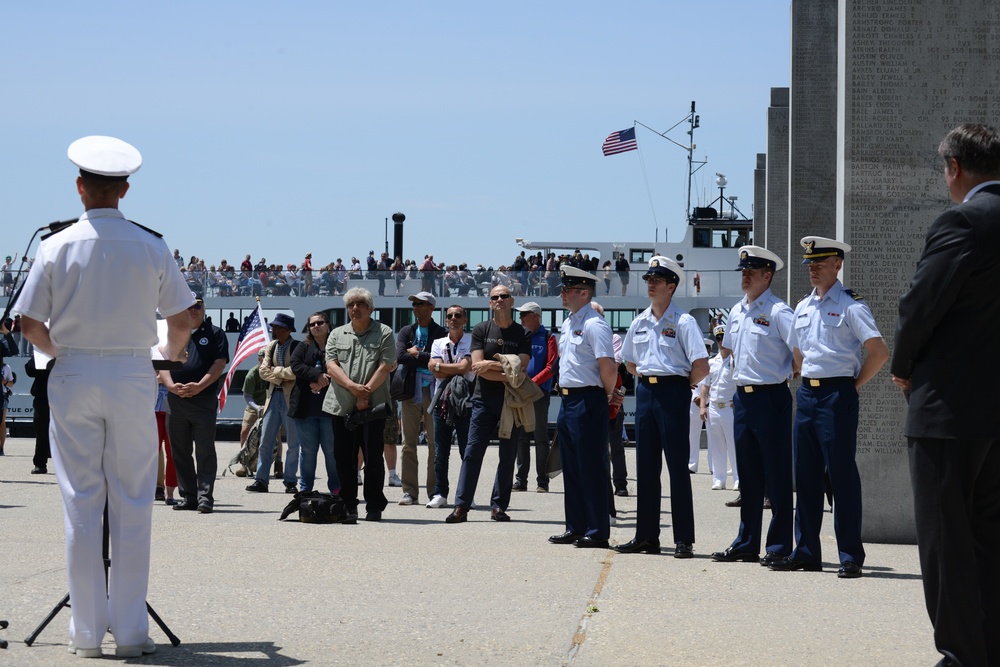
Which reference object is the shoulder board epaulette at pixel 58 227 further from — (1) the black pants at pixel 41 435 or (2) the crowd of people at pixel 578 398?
(1) the black pants at pixel 41 435

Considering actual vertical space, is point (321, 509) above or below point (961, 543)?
below

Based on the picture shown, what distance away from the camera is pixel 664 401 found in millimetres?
8484

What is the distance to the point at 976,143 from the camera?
183 inches

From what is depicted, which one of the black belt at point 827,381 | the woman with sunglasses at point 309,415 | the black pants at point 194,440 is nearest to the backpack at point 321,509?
the black pants at point 194,440

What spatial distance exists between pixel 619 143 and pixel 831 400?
34.1 m

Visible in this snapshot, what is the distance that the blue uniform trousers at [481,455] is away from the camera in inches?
416

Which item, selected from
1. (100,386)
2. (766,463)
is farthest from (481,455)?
(100,386)

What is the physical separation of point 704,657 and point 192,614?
2.32m

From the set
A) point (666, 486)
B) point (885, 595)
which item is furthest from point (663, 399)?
point (666, 486)

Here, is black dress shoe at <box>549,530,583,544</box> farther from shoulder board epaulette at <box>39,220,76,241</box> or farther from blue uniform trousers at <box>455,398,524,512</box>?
shoulder board epaulette at <box>39,220,76,241</box>

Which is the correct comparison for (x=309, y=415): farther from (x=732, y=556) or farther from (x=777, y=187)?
(x=777, y=187)

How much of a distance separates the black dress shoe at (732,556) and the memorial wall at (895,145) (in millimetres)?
1565

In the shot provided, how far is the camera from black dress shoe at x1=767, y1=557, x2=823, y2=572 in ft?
25.9

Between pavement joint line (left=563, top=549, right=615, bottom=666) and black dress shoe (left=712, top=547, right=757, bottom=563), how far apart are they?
66 cm
